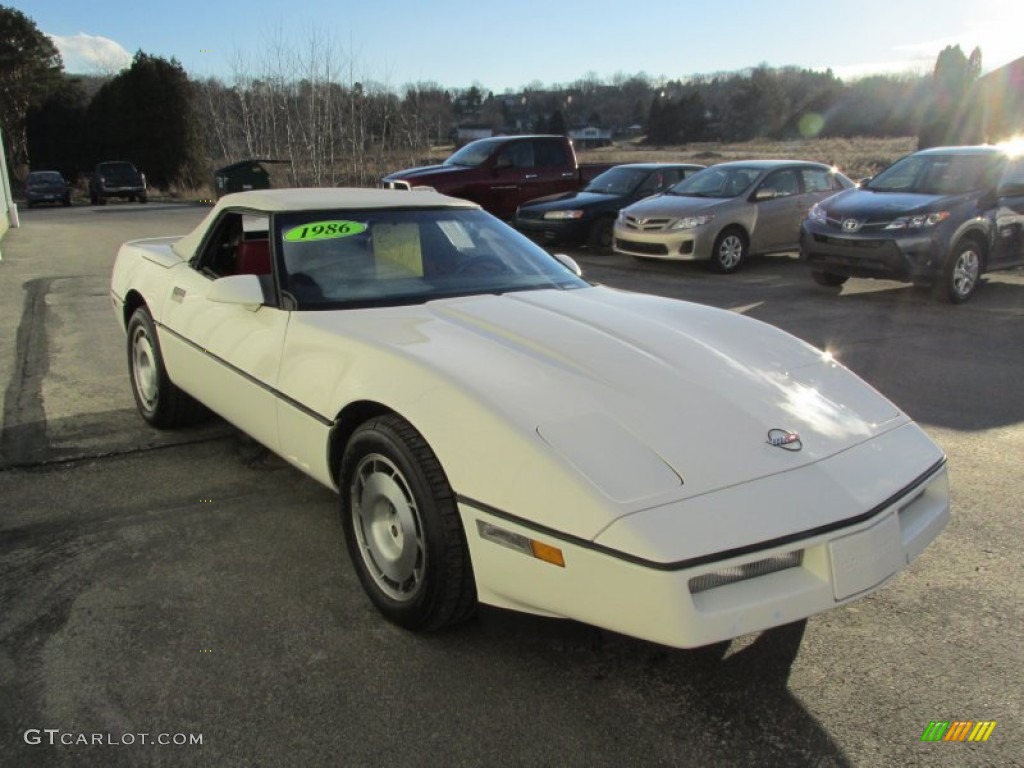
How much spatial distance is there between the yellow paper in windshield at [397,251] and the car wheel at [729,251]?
807 centimetres

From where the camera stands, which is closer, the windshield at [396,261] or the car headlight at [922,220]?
the windshield at [396,261]

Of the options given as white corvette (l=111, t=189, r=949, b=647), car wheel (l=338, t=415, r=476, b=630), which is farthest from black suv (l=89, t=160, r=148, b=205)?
car wheel (l=338, t=415, r=476, b=630)

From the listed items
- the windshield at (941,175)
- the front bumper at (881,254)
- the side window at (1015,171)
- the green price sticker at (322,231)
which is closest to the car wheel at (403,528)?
the green price sticker at (322,231)

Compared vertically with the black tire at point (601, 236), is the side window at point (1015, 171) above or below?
above

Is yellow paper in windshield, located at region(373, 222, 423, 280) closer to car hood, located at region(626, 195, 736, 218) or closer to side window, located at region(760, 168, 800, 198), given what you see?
car hood, located at region(626, 195, 736, 218)

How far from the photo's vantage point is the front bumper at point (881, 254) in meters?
8.45

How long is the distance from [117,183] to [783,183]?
1174 inches

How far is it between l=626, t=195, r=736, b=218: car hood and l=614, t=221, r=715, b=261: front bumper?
0.26 metres

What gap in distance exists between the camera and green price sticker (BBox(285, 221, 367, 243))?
11.9 feet

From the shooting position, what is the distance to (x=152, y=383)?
15.6 ft

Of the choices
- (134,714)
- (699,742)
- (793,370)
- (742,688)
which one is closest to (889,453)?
(793,370)

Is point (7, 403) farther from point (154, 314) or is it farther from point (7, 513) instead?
point (7, 513)

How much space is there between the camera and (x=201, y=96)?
42.1 meters

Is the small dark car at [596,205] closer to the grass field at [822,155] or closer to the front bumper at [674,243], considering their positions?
the front bumper at [674,243]
